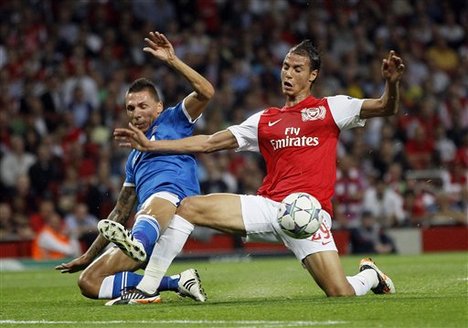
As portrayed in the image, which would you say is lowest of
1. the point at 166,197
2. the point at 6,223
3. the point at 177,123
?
the point at 6,223

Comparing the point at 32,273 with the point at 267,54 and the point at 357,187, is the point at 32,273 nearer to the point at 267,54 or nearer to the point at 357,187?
the point at 357,187

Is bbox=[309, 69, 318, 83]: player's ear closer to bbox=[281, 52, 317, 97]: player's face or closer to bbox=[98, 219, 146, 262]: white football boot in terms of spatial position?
bbox=[281, 52, 317, 97]: player's face

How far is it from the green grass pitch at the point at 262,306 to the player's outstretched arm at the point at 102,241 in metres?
0.32

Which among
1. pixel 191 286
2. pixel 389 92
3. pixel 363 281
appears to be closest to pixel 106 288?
pixel 191 286

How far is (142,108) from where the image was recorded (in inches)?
387

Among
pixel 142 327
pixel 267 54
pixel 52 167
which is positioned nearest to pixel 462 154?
pixel 267 54

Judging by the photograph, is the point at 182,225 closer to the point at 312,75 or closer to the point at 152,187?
the point at 152,187

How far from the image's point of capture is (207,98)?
Result: 9391mm

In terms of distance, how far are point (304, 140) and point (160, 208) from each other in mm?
1284

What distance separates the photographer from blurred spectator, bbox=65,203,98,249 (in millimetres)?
18328

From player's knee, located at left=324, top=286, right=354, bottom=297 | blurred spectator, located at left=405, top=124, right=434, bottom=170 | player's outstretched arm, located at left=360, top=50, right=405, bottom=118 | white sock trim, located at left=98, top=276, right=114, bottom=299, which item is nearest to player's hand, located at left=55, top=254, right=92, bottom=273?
white sock trim, located at left=98, top=276, right=114, bottom=299

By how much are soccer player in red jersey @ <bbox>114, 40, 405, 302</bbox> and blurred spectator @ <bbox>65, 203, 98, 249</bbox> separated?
9.26m

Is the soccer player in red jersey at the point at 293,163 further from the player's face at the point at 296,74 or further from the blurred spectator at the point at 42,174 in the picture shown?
the blurred spectator at the point at 42,174

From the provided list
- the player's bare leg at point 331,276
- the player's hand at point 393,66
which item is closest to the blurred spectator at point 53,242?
the player's bare leg at point 331,276
